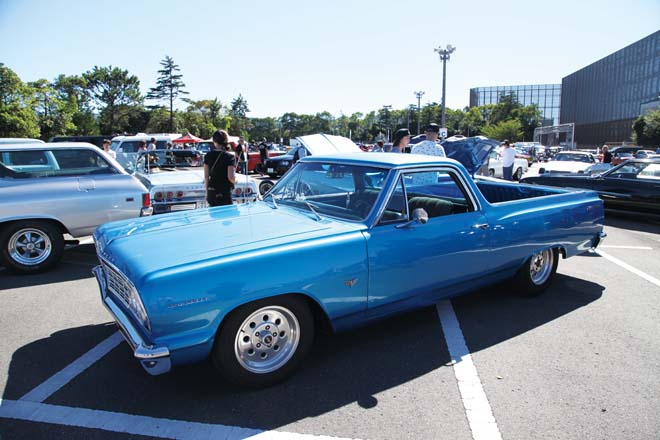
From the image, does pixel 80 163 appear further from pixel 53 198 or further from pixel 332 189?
pixel 332 189

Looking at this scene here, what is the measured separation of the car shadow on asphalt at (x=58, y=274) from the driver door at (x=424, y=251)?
13.5 feet

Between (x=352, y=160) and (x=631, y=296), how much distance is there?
365cm

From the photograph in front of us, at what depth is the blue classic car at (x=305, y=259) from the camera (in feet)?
8.46

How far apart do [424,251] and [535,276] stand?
6.65ft

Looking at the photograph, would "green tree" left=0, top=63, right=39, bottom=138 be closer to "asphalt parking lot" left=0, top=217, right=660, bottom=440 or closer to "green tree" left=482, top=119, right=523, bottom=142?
"asphalt parking lot" left=0, top=217, right=660, bottom=440

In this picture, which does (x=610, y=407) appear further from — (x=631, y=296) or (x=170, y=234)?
(x=170, y=234)

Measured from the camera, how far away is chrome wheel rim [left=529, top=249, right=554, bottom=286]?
15.6 feet

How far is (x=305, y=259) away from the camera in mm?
2885

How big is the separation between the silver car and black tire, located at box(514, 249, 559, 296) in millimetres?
4943

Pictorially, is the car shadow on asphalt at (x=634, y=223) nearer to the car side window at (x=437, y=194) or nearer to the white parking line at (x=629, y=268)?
the white parking line at (x=629, y=268)

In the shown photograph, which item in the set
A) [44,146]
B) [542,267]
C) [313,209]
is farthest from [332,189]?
[44,146]

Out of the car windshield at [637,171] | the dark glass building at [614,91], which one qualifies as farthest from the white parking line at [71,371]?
the dark glass building at [614,91]

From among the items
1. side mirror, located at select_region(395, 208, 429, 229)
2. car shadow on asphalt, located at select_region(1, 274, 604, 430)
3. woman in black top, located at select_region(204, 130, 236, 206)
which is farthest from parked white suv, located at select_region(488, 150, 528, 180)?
side mirror, located at select_region(395, 208, 429, 229)

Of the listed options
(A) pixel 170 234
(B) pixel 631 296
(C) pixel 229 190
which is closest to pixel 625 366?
(B) pixel 631 296
